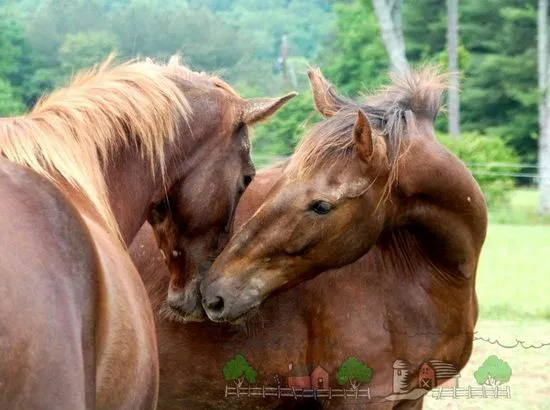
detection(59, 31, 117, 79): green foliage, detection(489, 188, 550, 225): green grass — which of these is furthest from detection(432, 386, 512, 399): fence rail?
detection(489, 188, 550, 225): green grass

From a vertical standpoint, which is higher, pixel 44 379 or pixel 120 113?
pixel 120 113

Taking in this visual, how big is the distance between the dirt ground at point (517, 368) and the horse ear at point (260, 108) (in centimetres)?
268

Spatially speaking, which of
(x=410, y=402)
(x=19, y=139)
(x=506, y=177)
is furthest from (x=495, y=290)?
(x=506, y=177)

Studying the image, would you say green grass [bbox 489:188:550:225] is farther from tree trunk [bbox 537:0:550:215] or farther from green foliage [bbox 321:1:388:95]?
green foliage [bbox 321:1:388:95]

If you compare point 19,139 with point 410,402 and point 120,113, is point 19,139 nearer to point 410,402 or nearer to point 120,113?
point 120,113

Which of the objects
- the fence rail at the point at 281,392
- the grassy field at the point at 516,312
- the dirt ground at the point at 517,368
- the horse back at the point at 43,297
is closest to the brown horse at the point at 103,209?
the horse back at the point at 43,297

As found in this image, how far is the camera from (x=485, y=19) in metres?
37.4

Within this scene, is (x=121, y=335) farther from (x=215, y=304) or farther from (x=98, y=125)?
(x=215, y=304)

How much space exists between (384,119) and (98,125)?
122 centimetres

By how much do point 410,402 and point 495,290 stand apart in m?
7.57

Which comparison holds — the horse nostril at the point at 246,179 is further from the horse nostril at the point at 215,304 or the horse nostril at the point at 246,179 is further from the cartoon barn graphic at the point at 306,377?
the cartoon barn graphic at the point at 306,377

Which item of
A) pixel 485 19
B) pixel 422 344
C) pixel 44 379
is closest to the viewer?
pixel 44 379

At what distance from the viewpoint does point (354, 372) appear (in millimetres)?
3537

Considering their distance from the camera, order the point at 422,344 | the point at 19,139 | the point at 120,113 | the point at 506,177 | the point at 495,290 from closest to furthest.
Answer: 1. the point at 19,139
2. the point at 120,113
3. the point at 422,344
4. the point at 495,290
5. the point at 506,177
